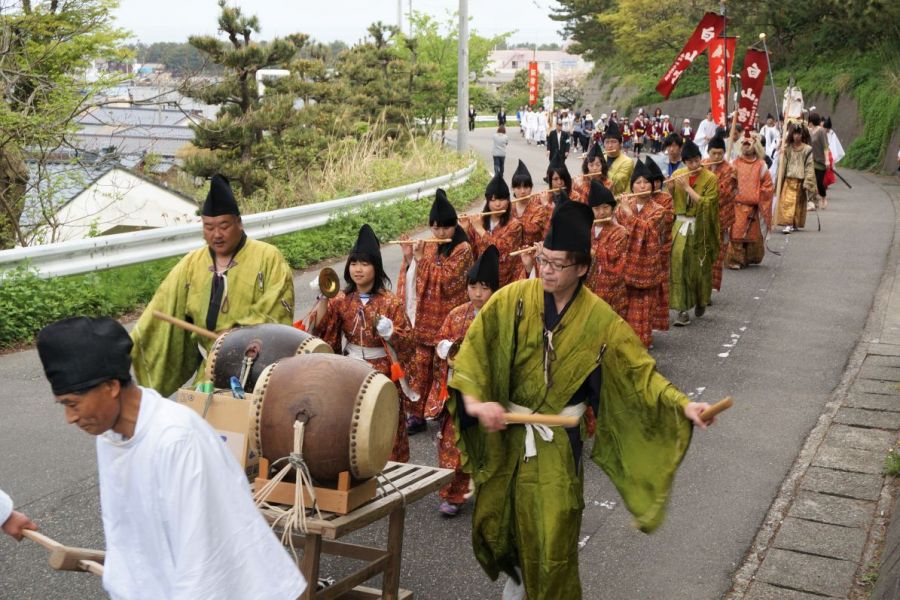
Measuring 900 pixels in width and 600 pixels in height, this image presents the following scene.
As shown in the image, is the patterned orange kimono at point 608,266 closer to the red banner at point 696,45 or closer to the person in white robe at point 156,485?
the person in white robe at point 156,485

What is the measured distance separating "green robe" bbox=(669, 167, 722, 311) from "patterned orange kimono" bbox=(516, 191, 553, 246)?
6.16ft

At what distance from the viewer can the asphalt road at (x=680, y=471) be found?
575 centimetres

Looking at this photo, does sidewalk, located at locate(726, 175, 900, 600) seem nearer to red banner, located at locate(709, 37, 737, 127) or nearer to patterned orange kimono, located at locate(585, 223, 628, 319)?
patterned orange kimono, located at locate(585, 223, 628, 319)

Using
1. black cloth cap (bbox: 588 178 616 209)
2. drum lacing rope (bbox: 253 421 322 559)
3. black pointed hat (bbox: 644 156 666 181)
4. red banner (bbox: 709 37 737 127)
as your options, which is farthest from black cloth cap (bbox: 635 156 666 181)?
red banner (bbox: 709 37 737 127)

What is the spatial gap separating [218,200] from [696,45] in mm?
12804

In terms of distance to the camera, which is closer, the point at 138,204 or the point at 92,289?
the point at 92,289

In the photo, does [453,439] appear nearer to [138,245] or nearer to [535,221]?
[535,221]

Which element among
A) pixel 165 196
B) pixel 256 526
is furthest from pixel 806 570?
pixel 165 196

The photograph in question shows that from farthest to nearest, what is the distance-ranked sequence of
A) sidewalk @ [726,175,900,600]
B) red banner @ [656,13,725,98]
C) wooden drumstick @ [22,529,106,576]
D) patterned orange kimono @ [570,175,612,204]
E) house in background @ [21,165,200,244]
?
1. house in background @ [21,165,200,244]
2. red banner @ [656,13,725,98]
3. patterned orange kimono @ [570,175,612,204]
4. sidewalk @ [726,175,900,600]
5. wooden drumstick @ [22,529,106,576]

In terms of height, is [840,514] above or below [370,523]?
below

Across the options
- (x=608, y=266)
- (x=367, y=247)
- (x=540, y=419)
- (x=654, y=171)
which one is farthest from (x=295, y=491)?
(x=654, y=171)

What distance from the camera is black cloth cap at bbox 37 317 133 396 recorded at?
300 centimetres

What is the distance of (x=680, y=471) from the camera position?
749 centimetres

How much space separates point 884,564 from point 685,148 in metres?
7.65
